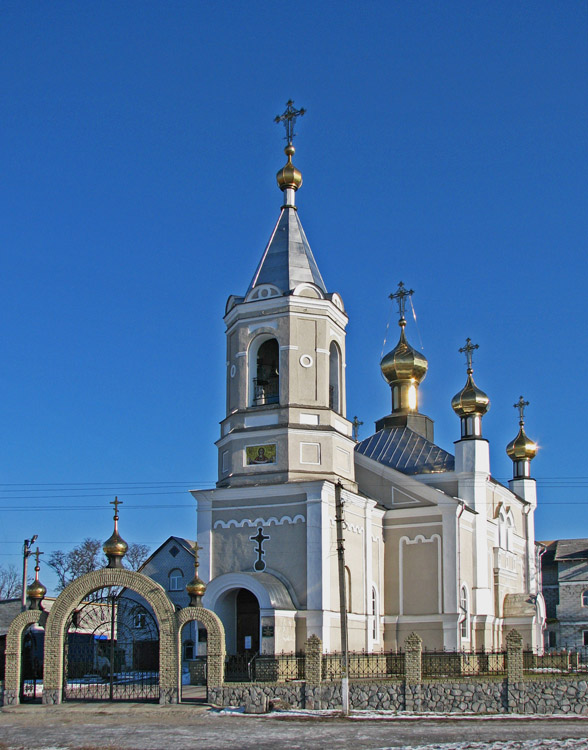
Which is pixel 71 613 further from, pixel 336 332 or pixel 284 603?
pixel 336 332

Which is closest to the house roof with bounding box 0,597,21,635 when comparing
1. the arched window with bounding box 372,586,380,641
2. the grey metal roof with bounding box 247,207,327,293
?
the arched window with bounding box 372,586,380,641

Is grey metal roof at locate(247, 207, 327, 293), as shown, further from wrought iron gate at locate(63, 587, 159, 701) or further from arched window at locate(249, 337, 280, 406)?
wrought iron gate at locate(63, 587, 159, 701)

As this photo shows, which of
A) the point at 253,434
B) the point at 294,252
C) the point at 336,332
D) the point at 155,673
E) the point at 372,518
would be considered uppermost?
the point at 294,252

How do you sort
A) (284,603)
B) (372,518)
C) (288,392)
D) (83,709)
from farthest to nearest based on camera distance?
1. (372,518)
2. (288,392)
3. (284,603)
4. (83,709)

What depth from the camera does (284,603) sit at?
66.5 feet

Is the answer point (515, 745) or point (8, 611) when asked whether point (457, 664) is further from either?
point (8, 611)

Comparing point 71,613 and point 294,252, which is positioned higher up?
point 294,252

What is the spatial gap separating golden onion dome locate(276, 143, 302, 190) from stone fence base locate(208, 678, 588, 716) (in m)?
13.4

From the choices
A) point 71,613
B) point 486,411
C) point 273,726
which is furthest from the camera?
point 486,411

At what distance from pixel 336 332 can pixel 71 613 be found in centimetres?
939

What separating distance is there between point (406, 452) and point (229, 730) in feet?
48.9

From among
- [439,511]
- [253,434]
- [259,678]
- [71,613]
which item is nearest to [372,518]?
[439,511]

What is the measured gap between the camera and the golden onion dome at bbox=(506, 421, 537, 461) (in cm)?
3400

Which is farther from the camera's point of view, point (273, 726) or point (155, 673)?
point (155, 673)
